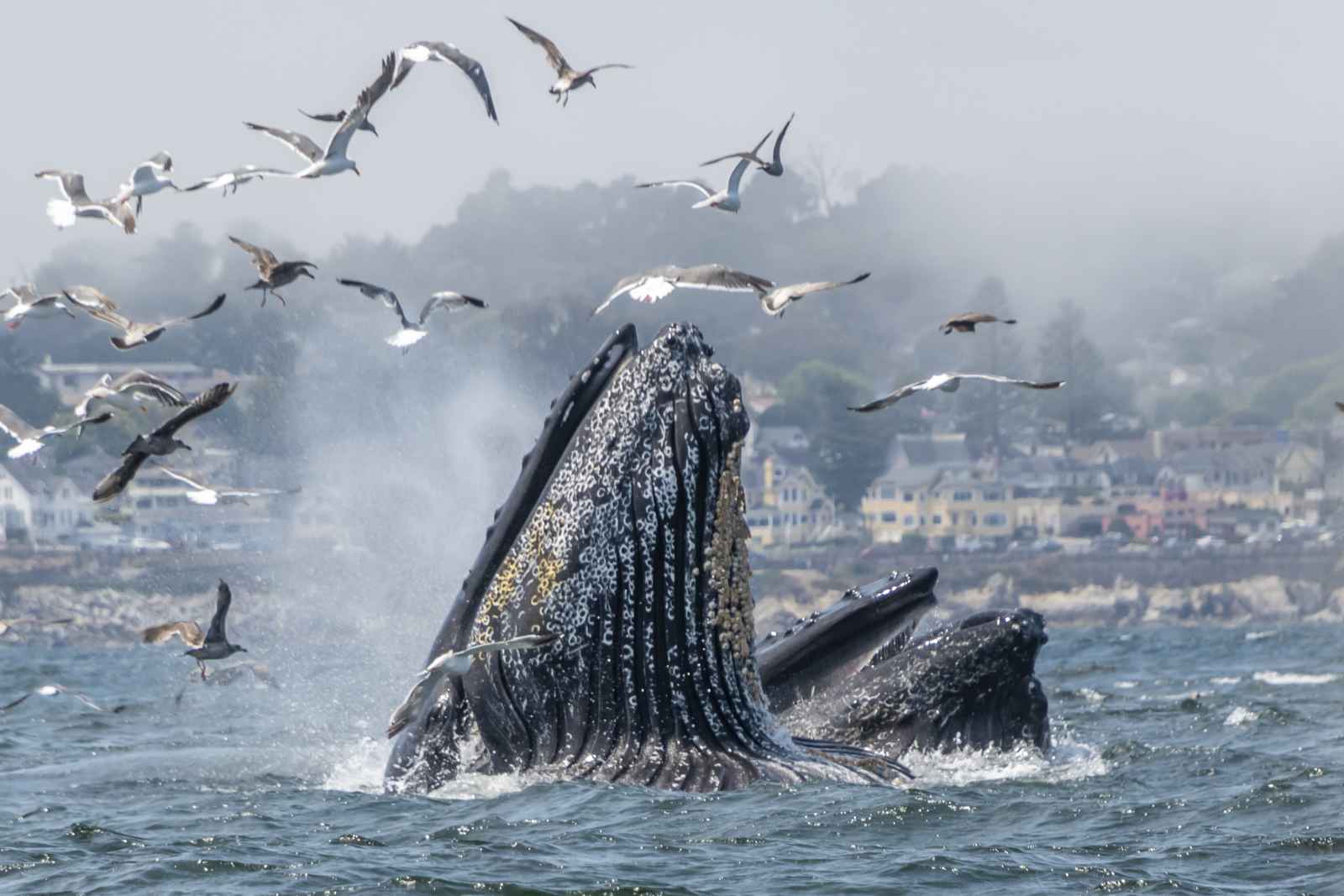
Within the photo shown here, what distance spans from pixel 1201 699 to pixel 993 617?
14745 mm

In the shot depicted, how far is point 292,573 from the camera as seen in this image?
11138 cm

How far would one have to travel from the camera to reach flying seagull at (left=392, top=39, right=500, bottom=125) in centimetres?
1416

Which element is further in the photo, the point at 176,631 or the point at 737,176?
the point at 737,176

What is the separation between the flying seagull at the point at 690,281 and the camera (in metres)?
13.2

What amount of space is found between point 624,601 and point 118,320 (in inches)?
174

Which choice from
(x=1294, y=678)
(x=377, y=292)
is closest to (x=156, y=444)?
(x=377, y=292)

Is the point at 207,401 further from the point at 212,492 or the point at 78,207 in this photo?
the point at 78,207

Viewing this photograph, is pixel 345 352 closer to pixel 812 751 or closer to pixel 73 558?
pixel 73 558

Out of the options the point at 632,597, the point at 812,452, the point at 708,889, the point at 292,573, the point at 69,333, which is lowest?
the point at 708,889

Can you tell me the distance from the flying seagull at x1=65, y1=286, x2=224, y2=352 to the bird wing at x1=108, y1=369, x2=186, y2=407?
170 mm

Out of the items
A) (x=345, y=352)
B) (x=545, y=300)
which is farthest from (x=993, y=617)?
(x=545, y=300)

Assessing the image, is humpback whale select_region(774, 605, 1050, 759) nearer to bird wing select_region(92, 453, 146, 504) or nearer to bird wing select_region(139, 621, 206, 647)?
bird wing select_region(139, 621, 206, 647)

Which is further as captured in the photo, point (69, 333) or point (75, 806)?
point (69, 333)

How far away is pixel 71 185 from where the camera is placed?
1562 cm
